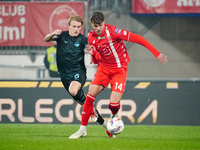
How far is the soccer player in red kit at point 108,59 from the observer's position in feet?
24.1

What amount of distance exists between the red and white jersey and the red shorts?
82 millimetres

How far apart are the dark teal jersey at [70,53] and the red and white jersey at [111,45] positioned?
0.26 metres

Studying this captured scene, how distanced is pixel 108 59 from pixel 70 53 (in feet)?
2.15

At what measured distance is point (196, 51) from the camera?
54.7 feet

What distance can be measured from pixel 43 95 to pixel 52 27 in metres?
5.14

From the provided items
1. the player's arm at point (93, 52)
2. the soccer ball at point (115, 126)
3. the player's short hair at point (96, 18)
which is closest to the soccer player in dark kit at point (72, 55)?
the player's arm at point (93, 52)

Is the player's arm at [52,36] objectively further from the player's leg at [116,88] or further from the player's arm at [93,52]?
the player's leg at [116,88]

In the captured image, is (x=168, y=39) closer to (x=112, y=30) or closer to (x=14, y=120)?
(x=14, y=120)

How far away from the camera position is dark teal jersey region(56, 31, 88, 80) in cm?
775

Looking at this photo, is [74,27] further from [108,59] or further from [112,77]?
[112,77]

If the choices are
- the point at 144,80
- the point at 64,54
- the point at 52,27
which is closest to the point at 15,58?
the point at 52,27

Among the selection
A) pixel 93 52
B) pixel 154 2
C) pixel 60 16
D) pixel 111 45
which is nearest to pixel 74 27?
pixel 93 52

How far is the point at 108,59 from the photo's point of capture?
299 inches

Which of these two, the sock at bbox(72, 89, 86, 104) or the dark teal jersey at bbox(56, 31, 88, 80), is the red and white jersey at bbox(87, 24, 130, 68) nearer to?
the dark teal jersey at bbox(56, 31, 88, 80)
